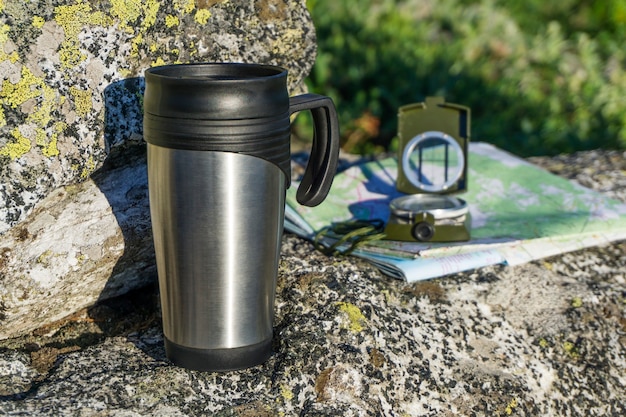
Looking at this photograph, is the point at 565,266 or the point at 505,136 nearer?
the point at 565,266

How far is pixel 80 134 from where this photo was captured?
177cm

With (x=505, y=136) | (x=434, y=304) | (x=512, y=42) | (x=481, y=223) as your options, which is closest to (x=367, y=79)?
(x=505, y=136)

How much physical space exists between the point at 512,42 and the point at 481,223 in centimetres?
309

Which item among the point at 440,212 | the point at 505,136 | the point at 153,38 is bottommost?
the point at 505,136

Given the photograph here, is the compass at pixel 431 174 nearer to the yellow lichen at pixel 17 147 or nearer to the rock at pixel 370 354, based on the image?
the rock at pixel 370 354

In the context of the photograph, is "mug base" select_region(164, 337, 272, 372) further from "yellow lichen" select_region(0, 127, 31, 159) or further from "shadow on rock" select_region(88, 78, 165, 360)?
"yellow lichen" select_region(0, 127, 31, 159)

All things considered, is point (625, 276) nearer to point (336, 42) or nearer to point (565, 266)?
point (565, 266)

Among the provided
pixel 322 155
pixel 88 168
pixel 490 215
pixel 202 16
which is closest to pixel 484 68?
pixel 490 215

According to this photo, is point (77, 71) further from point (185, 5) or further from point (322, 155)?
point (322, 155)

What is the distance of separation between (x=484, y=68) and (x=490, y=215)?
2.60 m

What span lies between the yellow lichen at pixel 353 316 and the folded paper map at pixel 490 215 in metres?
0.22

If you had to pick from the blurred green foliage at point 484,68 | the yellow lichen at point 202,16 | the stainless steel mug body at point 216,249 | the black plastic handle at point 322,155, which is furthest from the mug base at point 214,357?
the blurred green foliage at point 484,68

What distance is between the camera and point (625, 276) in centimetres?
230

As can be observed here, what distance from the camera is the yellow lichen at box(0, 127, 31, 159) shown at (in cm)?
167
